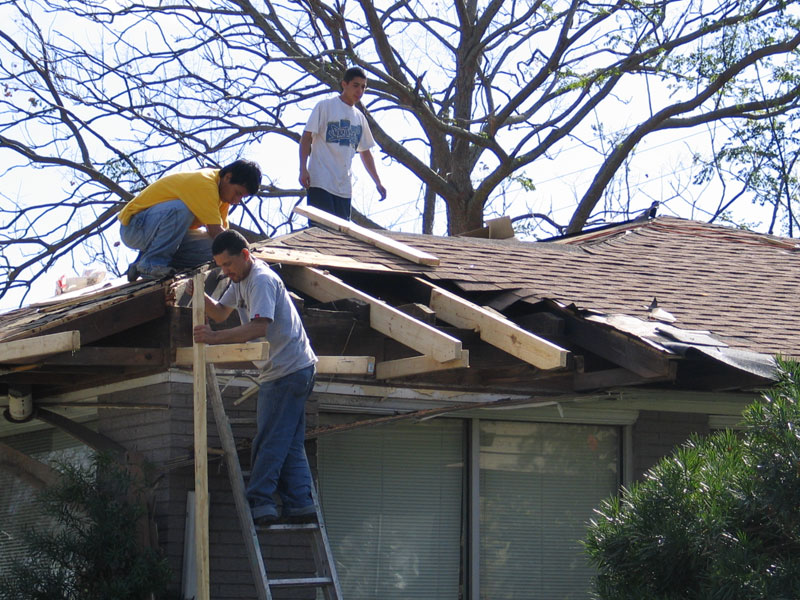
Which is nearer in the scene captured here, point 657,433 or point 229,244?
point 229,244

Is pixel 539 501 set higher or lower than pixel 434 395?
lower

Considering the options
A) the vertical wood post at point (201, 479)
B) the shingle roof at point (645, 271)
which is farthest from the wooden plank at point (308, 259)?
the vertical wood post at point (201, 479)

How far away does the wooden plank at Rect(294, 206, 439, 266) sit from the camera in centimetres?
810

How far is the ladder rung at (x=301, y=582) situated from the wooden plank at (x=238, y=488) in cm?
7

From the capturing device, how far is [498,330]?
6.72 metres

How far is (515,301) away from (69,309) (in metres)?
3.02

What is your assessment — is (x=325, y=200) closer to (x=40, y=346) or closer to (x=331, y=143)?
(x=331, y=143)

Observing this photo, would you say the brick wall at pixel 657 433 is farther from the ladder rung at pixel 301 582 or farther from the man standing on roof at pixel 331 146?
the man standing on roof at pixel 331 146

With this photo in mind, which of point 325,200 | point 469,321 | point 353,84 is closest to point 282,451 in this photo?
point 469,321

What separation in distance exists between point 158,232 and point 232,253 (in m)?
1.54

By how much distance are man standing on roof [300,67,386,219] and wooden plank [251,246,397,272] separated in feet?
7.13

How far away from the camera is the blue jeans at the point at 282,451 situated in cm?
597

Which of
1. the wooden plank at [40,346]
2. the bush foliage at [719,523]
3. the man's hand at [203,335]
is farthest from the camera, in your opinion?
the wooden plank at [40,346]

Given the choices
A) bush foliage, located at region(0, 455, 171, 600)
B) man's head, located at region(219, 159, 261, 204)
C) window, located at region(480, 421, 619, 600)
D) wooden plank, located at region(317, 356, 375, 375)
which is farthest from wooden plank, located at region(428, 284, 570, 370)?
bush foliage, located at region(0, 455, 171, 600)
